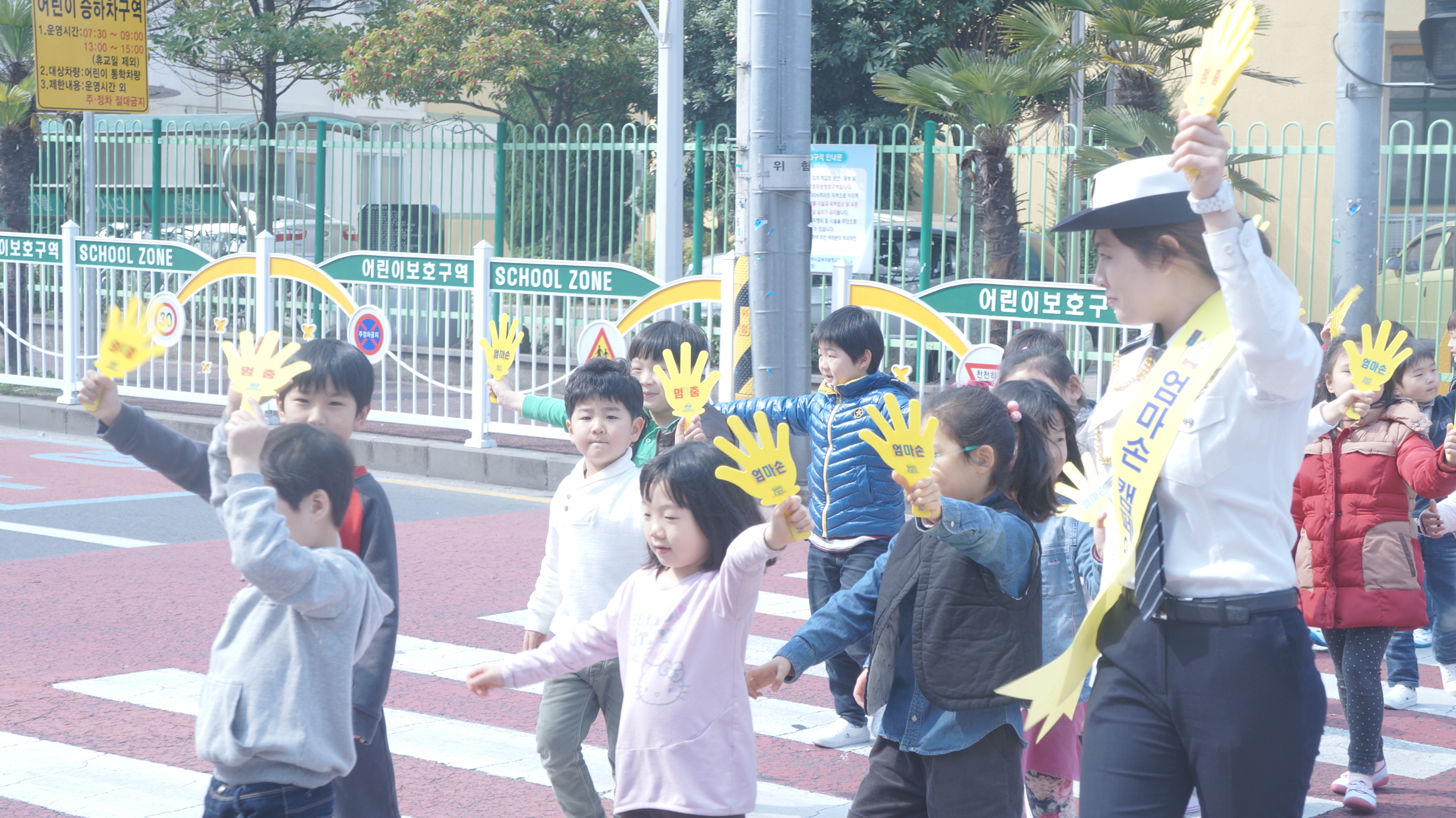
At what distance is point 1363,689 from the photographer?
14.9 feet

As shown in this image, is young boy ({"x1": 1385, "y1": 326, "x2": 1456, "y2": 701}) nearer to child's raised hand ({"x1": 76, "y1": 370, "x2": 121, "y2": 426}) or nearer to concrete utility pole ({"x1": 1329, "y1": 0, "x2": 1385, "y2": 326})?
concrete utility pole ({"x1": 1329, "y1": 0, "x2": 1385, "y2": 326})

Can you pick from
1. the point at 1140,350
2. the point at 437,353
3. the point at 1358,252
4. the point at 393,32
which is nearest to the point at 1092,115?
the point at 1358,252

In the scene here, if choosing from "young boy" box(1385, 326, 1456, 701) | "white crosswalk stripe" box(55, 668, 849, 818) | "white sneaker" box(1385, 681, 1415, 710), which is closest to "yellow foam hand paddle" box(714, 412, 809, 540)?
"white crosswalk stripe" box(55, 668, 849, 818)

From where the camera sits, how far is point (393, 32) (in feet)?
61.8

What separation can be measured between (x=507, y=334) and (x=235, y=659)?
2914mm

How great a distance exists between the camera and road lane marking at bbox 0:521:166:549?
8.23m

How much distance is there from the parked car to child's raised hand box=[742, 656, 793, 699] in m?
7.63

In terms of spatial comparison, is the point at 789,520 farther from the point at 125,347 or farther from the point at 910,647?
the point at 125,347

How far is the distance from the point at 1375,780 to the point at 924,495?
8.79 ft

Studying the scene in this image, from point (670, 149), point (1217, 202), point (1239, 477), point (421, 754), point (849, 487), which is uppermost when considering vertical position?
point (670, 149)

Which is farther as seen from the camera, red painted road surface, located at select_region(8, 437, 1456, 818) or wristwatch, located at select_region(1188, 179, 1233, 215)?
red painted road surface, located at select_region(8, 437, 1456, 818)

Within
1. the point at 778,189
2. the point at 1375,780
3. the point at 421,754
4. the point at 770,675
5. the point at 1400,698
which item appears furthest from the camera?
the point at 778,189

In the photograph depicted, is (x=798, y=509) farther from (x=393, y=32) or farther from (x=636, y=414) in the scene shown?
(x=393, y=32)

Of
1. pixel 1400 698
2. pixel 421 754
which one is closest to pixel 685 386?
pixel 421 754
